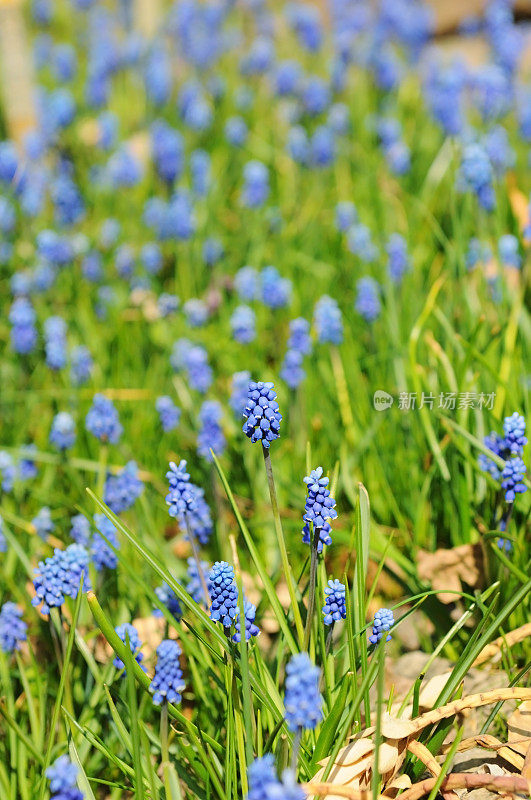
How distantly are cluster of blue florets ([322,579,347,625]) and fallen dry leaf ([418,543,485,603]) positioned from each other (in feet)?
2.29

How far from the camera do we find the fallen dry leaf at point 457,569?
8.15 ft

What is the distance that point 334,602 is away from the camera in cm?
188

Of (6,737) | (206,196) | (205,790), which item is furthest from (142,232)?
(205,790)

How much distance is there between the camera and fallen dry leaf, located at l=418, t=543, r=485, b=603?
2.48 m

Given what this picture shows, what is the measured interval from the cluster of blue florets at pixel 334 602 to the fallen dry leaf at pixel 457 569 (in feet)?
2.29

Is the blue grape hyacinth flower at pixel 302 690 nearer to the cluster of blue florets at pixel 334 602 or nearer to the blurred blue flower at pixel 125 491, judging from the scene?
the cluster of blue florets at pixel 334 602

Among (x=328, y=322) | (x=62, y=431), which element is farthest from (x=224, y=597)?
(x=328, y=322)

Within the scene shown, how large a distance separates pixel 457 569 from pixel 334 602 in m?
0.75

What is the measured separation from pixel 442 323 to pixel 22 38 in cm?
425

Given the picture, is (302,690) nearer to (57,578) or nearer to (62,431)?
(57,578)

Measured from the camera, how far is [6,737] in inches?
88.0

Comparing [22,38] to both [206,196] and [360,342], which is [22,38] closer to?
[206,196]

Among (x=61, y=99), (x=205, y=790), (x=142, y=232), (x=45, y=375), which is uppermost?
(x=61, y=99)

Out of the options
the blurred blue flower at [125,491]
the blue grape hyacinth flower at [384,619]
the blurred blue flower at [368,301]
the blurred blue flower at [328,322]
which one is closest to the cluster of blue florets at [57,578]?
the blurred blue flower at [125,491]
